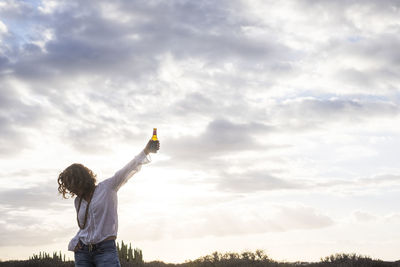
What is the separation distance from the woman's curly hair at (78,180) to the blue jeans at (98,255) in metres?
0.61

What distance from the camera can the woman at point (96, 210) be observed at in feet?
18.6

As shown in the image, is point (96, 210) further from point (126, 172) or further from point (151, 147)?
point (151, 147)

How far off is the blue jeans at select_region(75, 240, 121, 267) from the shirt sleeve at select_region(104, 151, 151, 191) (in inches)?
25.8

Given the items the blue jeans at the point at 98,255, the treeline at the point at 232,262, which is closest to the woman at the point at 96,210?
the blue jeans at the point at 98,255

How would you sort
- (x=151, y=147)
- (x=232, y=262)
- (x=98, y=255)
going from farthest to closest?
(x=232, y=262)
(x=151, y=147)
(x=98, y=255)

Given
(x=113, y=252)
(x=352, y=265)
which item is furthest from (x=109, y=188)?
(x=352, y=265)

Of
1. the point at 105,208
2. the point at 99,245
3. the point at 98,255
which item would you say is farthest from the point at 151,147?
the point at 98,255

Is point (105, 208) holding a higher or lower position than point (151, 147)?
lower

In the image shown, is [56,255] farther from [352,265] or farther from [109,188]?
[109,188]

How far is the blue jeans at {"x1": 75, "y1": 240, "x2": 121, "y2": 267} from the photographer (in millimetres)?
5637

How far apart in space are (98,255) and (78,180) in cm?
88

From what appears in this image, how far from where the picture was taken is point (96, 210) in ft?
18.7

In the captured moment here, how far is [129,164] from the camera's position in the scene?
5750 millimetres

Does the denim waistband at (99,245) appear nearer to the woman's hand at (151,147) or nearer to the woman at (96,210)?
the woman at (96,210)
